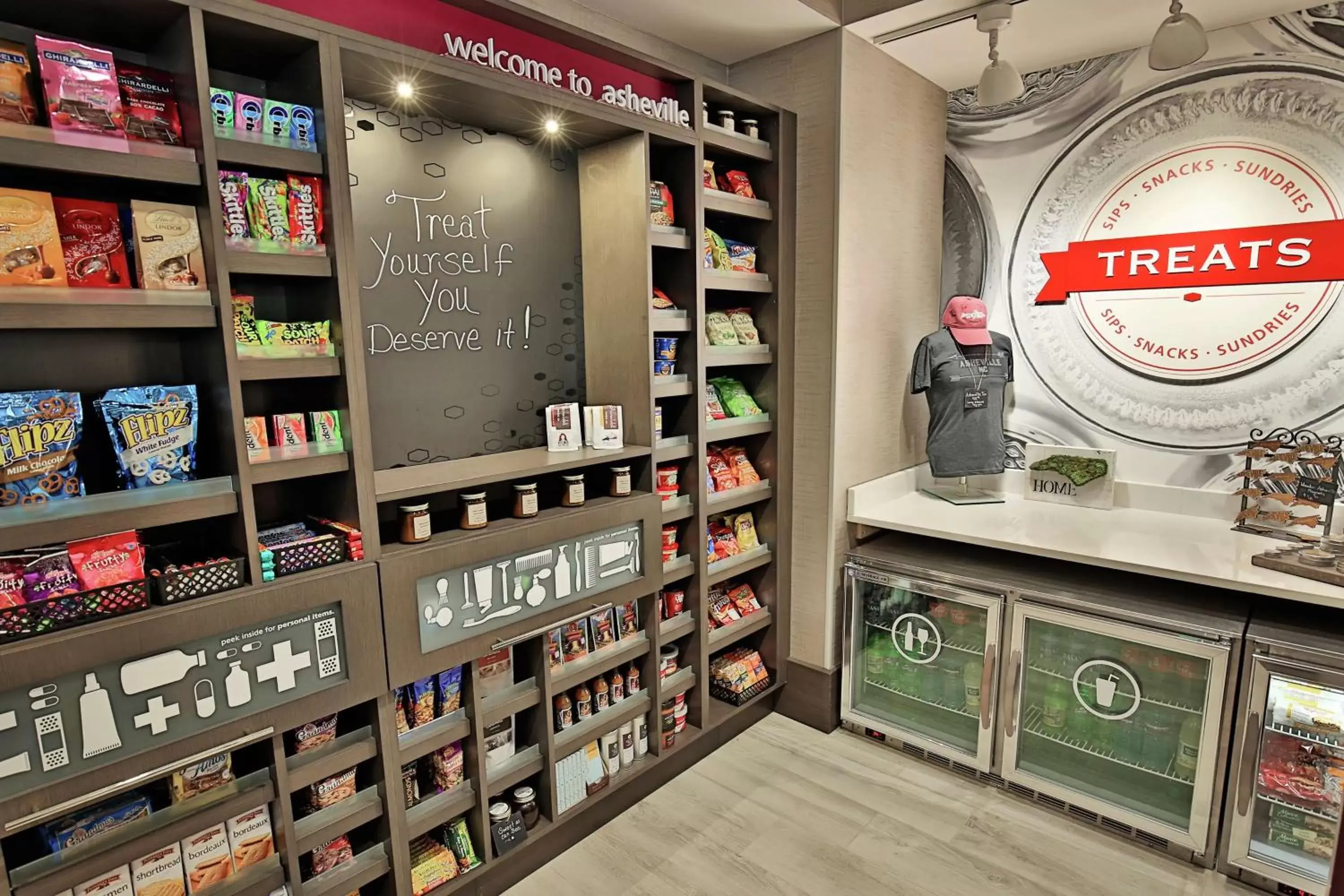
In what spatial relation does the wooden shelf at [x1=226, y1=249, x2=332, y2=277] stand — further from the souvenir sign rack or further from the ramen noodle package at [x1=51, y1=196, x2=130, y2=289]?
the souvenir sign rack

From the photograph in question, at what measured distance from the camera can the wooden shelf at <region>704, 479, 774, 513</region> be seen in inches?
113

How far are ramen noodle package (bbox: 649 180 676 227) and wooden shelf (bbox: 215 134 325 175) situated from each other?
111 cm

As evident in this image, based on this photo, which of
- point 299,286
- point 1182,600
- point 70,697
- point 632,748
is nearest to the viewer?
point 70,697

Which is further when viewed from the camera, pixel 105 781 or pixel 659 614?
pixel 659 614

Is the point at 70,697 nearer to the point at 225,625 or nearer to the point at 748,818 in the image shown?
the point at 225,625

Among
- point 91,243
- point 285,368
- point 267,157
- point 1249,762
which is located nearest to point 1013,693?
point 1249,762

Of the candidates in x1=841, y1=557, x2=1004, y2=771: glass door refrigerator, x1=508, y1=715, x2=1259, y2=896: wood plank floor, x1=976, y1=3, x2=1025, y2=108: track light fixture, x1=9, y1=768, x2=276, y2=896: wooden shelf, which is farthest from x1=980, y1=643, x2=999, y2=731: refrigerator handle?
x1=9, y1=768, x2=276, y2=896: wooden shelf

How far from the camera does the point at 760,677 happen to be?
10.6 ft

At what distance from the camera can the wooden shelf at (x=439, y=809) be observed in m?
2.05

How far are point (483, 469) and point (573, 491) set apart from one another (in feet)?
1.10

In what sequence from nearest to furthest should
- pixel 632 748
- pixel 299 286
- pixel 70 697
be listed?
pixel 70 697 → pixel 299 286 → pixel 632 748

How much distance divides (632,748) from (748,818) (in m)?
0.48

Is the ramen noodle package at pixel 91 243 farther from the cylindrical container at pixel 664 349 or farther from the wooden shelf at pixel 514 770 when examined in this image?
the wooden shelf at pixel 514 770

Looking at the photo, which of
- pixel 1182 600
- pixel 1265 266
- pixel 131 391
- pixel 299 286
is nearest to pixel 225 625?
pixel 131 391
